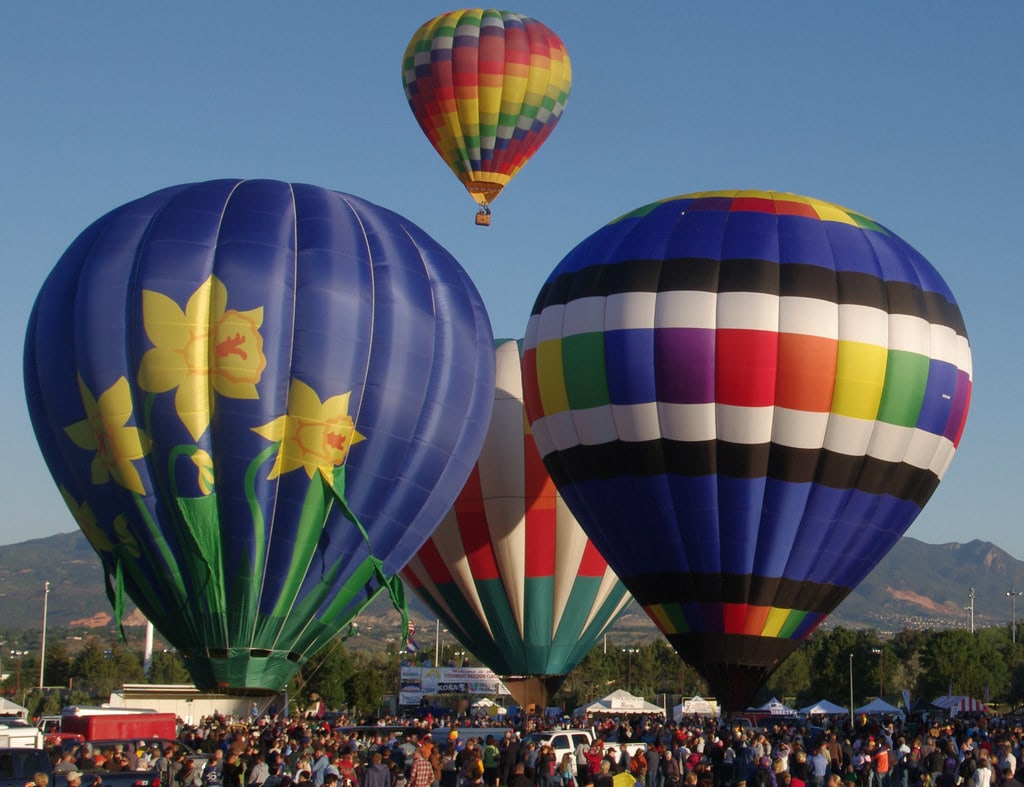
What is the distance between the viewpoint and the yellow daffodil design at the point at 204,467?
19.4m

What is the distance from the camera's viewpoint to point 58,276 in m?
20.7

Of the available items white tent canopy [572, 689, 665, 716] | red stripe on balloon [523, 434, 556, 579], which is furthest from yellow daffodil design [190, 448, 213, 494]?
white tent canopy [572, 689, 665, 716]

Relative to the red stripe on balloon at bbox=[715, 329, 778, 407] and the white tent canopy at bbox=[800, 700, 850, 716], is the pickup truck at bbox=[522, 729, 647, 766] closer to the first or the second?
the red stripe on balloon at bbox=[715, 329, 778, 407]

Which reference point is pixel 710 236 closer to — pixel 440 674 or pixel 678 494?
pixel 678 494

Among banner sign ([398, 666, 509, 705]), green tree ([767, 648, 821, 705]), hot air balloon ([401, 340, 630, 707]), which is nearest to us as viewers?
hot air balloon ([401, 340, 630, 707])

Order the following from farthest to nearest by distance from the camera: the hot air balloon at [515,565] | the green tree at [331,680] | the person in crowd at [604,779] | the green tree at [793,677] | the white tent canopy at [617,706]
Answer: the green tree at [793,677], the green tree at [331,680], the white tent canopy at [617,706], the hot air balloon at [515,565], the person in crowd at [604,779]

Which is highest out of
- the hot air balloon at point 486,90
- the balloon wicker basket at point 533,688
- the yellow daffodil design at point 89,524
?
the hot air balloon at point 486,90

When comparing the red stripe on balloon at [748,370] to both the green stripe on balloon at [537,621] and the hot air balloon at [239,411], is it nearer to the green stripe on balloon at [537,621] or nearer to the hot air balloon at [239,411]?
the hot air balloon at [239,411]

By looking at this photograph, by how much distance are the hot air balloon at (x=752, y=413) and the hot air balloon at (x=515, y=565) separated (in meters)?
5.29

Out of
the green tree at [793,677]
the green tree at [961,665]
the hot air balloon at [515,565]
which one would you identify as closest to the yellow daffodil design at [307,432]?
the hot air balloon at [515,565]

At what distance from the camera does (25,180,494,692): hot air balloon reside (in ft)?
64.0

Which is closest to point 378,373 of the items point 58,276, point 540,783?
point 58,276

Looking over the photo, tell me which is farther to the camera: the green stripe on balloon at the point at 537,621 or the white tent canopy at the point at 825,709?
the white tent canopy at the point at 825,709

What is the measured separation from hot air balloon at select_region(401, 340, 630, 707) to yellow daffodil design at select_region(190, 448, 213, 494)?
34.3ft
